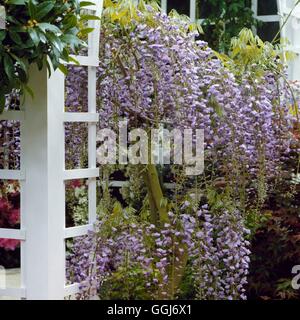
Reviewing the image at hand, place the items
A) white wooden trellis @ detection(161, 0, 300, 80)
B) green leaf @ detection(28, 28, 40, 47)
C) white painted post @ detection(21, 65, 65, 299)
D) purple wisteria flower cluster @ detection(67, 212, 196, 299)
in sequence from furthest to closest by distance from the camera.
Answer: white wooden trellis @ detection(161, 0, 300, 80), purple wisteria flower cluster @ detection(67, 212, 196, 299), white painted post @ detection(21, 65, 65, 299), green leaf @ detection(28, 28, 40, 47)

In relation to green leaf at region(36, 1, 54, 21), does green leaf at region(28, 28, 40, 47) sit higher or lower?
lower

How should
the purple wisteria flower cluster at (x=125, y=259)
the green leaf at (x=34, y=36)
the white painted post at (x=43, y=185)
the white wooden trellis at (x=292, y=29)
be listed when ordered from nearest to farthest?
the green leaf at (x=34, y=36)
the white painted post at (x=43, y=185)
the purple wisteria flower cluster at (x=125, y=259)
the white wooden trellis at (x=292, y=29)

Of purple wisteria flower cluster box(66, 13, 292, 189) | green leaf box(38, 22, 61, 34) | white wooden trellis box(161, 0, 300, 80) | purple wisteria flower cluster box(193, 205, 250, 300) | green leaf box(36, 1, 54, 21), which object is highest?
white wooden trellis box(161, 0, 300, 80)

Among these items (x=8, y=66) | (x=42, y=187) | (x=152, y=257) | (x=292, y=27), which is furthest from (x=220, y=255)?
(x=292, y=27)

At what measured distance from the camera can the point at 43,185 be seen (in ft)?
10.1

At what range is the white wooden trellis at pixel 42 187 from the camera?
3.08 metres

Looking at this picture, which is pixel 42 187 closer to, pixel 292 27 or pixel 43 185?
pixel 43 185

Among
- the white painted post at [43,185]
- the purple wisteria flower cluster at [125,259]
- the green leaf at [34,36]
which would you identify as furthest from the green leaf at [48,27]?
the purple wisteria flower cluster at [125,259]

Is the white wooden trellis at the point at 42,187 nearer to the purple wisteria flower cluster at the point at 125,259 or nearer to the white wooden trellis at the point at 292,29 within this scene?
the purple wisteria flower cluster at the point at 125,259

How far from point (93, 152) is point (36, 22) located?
2.65 feet

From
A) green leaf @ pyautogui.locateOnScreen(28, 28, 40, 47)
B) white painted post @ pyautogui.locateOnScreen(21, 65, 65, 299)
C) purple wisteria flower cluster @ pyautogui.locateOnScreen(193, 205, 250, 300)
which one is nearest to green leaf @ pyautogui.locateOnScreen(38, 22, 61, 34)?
green leaf @ pyautogui.locateOnScreen(28, 28, 40, 47)

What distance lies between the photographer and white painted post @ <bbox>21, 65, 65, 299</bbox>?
121 inches

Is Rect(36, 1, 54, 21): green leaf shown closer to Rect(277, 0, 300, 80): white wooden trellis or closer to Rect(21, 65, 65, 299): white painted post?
Rect(21, 65, 65, 299): white painted post
